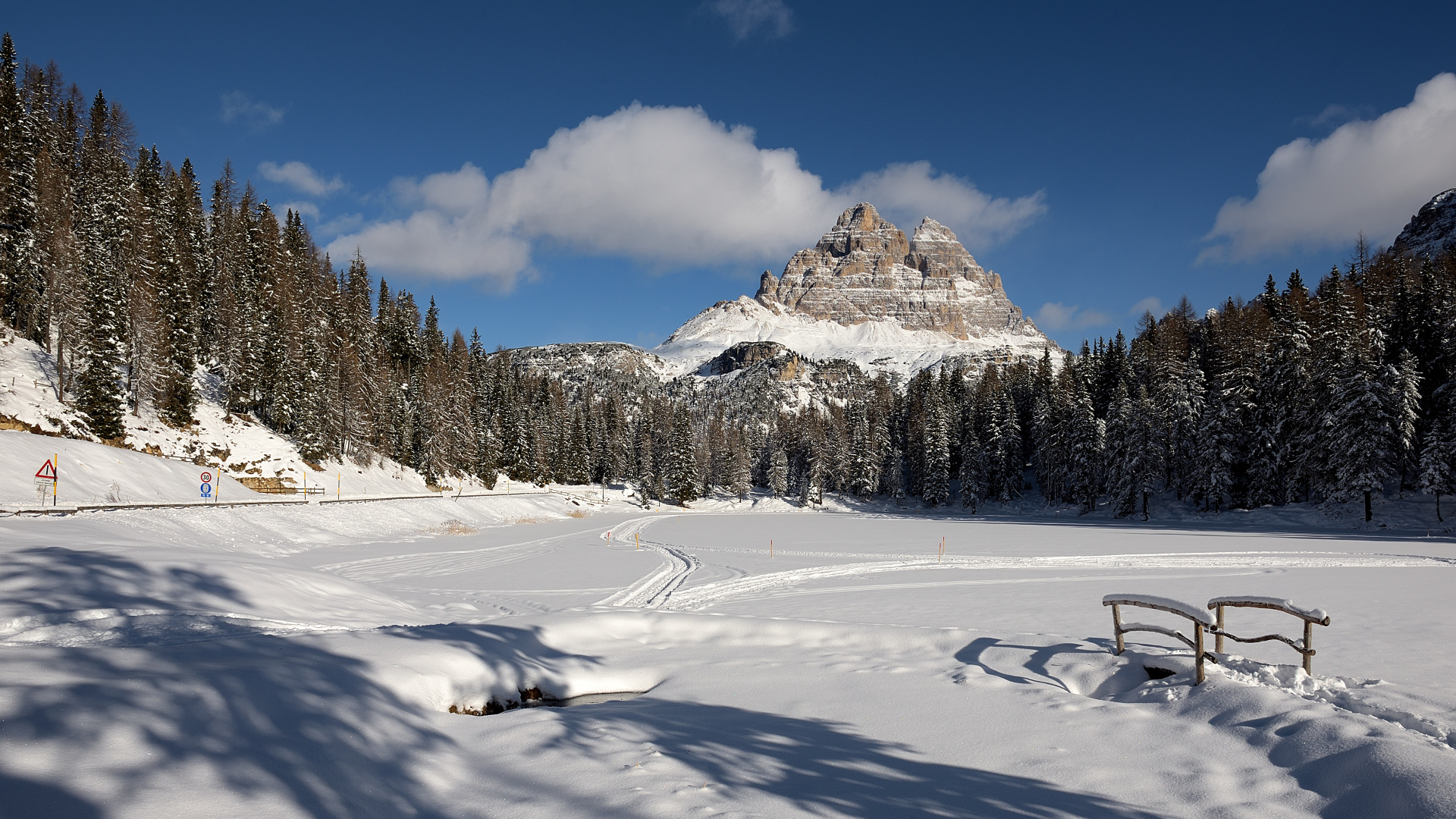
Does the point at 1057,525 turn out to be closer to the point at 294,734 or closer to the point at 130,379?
the point at 294,734

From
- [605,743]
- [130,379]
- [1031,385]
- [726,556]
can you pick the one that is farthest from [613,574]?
[1031,385]

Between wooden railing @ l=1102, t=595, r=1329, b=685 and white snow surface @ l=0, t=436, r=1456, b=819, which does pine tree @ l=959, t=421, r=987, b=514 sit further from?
wooden railing @ l=1102, t=595, r=1329, b=685

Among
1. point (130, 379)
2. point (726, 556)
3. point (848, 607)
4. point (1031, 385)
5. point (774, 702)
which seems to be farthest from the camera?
point (1031, 385)

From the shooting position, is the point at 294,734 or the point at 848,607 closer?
the point at 294,734

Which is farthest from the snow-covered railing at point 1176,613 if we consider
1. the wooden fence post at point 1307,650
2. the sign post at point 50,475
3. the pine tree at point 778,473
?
the pine tree at point 778,473

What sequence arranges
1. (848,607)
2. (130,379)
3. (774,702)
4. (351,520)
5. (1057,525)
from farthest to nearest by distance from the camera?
(1057,525)
(130,379)
(351,520)
(848,607)
(774,702)

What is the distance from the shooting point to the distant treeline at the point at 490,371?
3744cm

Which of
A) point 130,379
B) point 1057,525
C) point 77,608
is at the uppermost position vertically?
point 130,379

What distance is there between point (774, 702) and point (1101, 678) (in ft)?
12.7

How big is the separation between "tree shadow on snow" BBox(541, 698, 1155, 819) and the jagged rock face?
151 m

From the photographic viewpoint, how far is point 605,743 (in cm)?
535

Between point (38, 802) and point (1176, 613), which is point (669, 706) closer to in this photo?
point (38, 802)

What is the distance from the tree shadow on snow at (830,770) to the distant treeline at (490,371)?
41954 mm

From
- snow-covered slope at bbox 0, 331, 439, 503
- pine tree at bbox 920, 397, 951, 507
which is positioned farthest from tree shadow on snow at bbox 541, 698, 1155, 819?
pine tree at bbox 920, 397, 951, 507
